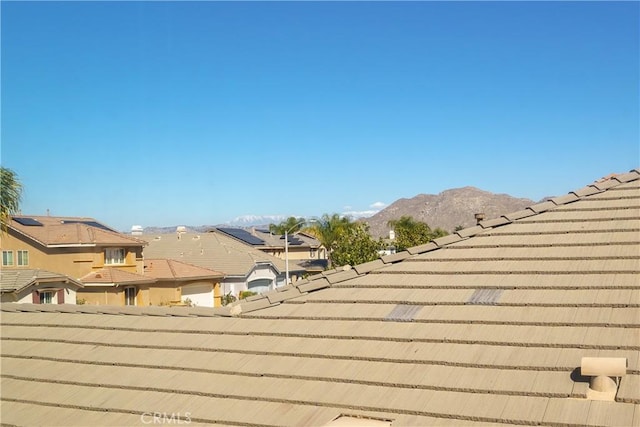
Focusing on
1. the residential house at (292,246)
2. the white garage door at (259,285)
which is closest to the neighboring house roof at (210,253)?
the white garage door at (259,285)

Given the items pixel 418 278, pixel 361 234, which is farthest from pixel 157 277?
pixel 418 278

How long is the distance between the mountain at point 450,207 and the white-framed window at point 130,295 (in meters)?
121

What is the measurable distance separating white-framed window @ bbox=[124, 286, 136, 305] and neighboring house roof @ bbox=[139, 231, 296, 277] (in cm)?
746

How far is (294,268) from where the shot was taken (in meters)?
53.0

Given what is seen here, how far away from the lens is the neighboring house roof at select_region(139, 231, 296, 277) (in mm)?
43678

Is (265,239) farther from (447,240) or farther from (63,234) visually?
(447,240)

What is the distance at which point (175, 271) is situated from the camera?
38.9 m

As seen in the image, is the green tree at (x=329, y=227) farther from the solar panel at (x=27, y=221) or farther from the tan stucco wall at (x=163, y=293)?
the solar panel at (x=27, y=221)

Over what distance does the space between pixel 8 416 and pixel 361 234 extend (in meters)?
37.0

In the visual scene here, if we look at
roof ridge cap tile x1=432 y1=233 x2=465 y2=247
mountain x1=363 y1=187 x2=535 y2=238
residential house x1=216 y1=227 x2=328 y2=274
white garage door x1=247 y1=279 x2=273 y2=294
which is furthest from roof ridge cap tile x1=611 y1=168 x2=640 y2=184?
mountain x1=363 y1=187 x2=535 y2=238

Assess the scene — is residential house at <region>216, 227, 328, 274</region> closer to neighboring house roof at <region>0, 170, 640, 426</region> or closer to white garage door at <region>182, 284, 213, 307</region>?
white garage door at <region>182, 284, 213, 307</region>

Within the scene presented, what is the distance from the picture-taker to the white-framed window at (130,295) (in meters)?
35.9

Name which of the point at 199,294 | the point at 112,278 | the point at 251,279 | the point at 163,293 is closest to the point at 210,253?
the point at 251,279

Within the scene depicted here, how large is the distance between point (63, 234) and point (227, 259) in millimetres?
12767
